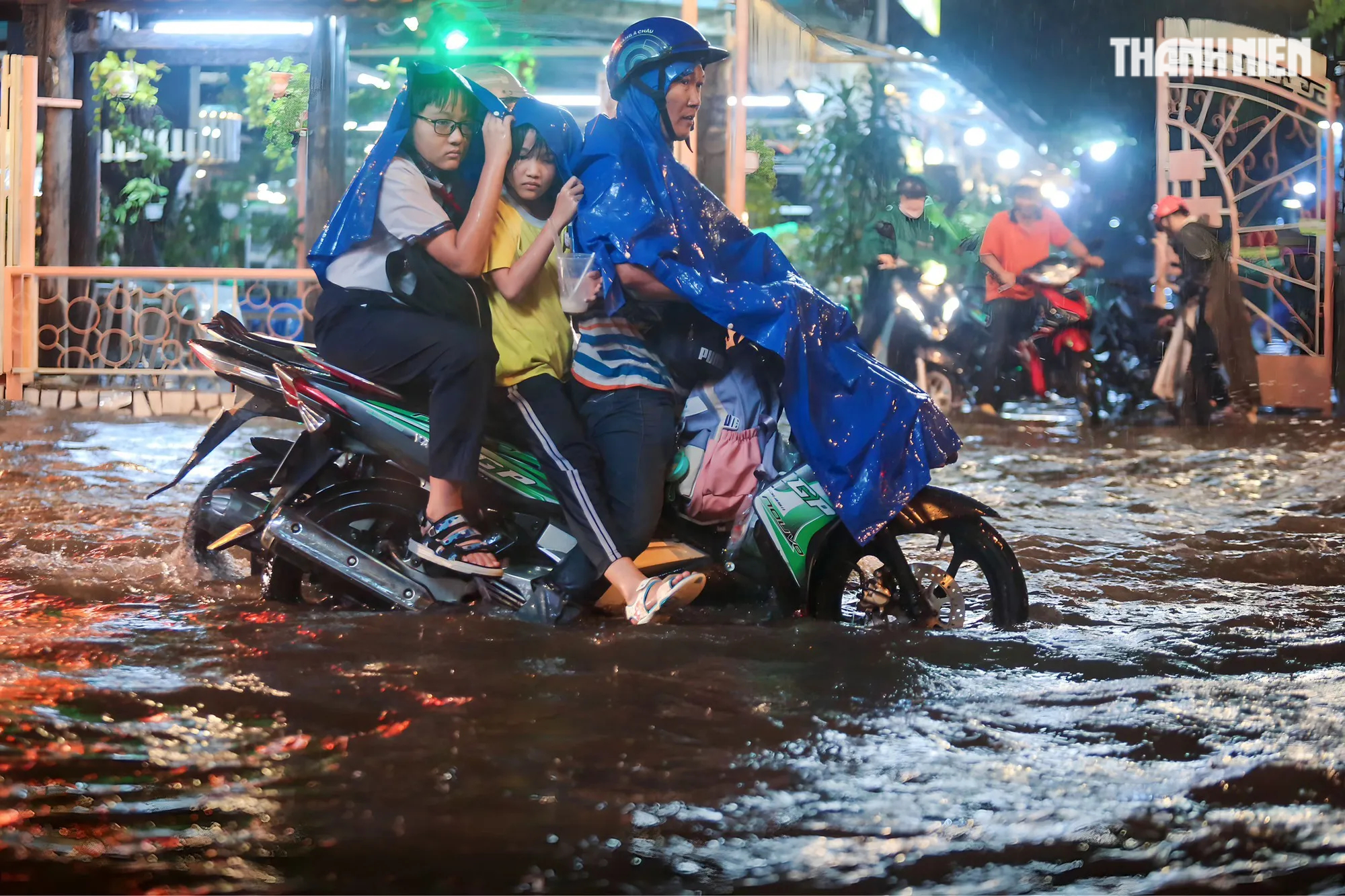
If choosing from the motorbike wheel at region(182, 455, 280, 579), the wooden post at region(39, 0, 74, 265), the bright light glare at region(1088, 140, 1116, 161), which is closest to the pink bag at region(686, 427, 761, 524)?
the motorbike wheel at region(182, 455, 280, 579)

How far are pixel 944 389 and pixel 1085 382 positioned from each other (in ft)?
3.79

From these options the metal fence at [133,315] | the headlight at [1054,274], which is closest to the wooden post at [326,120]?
the metal fence at [133,315]

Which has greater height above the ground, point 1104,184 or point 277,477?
point 1104,184

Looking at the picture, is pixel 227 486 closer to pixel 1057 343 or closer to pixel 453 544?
pixel 453 544

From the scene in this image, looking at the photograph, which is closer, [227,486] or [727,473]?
[727,473]

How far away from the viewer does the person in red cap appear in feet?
36.4

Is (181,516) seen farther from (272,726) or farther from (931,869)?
(931,869)

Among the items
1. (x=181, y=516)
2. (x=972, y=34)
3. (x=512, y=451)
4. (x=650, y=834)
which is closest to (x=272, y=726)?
(x=650, y=834)

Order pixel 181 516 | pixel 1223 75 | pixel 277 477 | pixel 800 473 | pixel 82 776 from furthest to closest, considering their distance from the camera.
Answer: pixel 1223 75 < pixel 181 516 < pixel 277 477 < pixel 800 473 < pixel 82 776

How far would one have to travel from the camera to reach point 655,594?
3.63 m

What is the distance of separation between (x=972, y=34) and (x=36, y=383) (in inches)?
486

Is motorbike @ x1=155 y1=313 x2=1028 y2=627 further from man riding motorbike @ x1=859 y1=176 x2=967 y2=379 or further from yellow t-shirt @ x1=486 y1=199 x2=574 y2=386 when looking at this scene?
man riding motorbike @ x1=859 y1=176 x2=967 y2=379

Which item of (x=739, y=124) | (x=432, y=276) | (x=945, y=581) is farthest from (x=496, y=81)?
(x=739, y=124)

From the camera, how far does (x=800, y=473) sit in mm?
3797
